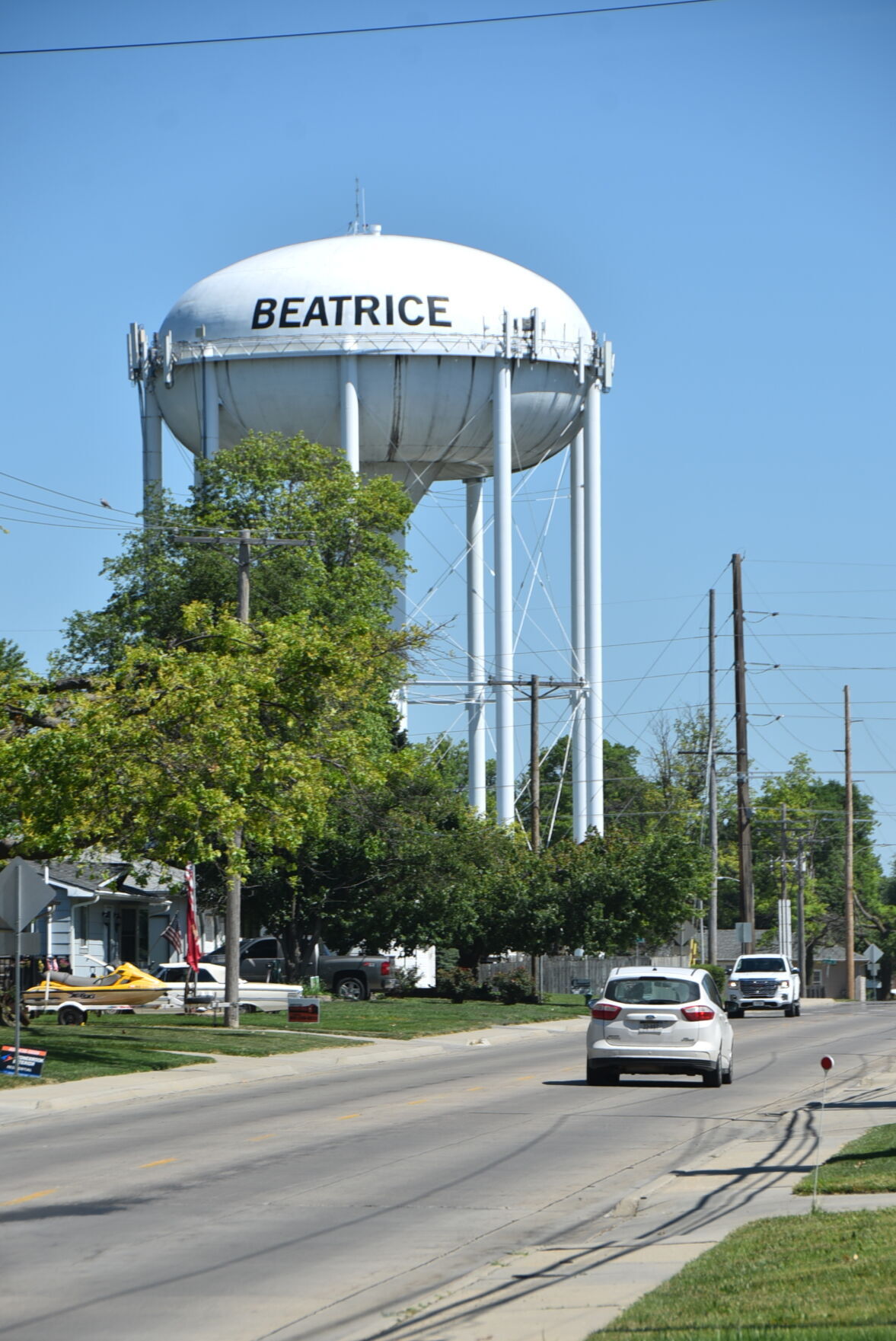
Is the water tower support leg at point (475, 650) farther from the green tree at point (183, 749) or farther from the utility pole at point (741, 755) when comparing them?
the green tree at point (183, 749)

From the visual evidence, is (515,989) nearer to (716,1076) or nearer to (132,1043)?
(132,1043)

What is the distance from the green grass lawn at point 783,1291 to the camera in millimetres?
7516

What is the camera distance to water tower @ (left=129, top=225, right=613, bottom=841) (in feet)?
161

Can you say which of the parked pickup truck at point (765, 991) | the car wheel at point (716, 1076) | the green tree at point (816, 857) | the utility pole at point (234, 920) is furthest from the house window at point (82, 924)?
the green tree at point (816, 857)

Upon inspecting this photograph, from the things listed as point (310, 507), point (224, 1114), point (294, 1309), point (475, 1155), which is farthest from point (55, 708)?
point (310, 507)

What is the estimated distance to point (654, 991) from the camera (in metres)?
22.9

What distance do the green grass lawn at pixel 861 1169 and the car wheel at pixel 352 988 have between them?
32.2m

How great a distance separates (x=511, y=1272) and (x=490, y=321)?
41.7m

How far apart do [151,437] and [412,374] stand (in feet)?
28.3

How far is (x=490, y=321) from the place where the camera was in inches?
1956

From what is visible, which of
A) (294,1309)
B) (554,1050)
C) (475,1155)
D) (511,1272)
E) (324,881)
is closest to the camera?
(294,1309)

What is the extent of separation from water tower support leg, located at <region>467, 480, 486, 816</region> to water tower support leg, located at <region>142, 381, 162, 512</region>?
9762mm

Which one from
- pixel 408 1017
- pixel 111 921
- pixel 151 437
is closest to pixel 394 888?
pixel 111 921

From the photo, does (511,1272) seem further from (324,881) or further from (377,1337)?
(324,881)
